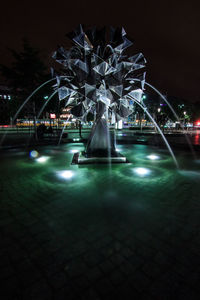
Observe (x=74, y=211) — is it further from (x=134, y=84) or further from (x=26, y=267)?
(x=134, y=84)

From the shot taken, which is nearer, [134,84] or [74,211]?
[74,211]

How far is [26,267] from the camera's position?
2.52 meters

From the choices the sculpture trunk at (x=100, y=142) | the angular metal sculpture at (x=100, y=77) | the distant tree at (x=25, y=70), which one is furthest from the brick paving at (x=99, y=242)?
the distant tree at (x=25, y=70)

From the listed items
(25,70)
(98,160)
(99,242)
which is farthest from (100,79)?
(25,70)

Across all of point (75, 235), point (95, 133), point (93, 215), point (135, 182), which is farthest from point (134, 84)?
point (75, 235)

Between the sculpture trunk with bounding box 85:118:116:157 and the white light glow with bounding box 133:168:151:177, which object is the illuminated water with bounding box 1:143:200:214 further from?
the sculpture trunk with bounding box 85:118:116:157

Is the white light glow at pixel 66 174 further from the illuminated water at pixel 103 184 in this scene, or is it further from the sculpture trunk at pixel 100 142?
the sculpture trunk at pixel 100 142

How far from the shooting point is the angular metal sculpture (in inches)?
307

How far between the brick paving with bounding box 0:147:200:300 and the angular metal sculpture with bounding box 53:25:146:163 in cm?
460

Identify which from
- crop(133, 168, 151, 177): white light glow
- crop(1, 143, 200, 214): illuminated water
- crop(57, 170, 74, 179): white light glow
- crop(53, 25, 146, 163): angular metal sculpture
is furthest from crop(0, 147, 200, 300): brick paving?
crop(53, 25, 146, 163): angular metal sculpture

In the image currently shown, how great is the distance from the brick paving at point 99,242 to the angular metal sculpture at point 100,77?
460cm

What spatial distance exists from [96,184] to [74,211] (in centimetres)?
195

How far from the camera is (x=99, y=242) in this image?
10.1 feet

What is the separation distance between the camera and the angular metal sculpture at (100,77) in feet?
25.6
